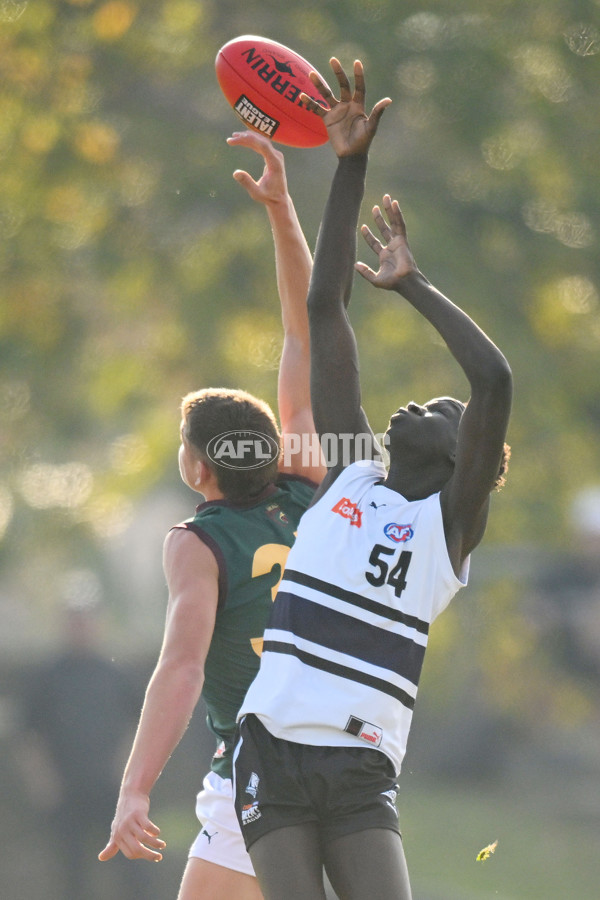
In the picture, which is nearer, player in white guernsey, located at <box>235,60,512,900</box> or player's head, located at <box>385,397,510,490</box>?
player in white guernsey, located at <box>235,60,512,900</box>

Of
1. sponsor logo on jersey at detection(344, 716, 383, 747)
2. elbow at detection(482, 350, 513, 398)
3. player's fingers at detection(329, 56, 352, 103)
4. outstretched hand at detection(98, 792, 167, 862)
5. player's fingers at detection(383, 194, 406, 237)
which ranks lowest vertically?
outstretched hand at detection(98, 792, 167, 862)

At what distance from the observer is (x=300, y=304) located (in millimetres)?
3225

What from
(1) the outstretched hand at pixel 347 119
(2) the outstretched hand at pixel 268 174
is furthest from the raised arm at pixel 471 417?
(2) the outstretched hand at pixel 268 174

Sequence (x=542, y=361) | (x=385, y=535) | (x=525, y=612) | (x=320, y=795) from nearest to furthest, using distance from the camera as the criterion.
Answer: (x=320, y=795) → (x=385, y=535) → (x=542, y=361) → (x=525, y=612)

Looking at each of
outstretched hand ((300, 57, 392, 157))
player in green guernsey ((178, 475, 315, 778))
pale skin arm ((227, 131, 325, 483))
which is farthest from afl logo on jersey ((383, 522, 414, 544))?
outstretched hand ((300, 57, 392, 157))

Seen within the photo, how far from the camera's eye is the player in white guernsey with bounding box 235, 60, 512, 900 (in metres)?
2.25

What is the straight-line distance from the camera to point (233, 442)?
113 inches

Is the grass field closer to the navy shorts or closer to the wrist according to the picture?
the navy shorts

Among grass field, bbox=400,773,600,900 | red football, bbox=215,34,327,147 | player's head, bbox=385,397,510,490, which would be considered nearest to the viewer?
player's head, bbox=385,397,510,490

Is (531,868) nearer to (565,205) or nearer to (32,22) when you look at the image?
(565,205)

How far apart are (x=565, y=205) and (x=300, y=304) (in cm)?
545

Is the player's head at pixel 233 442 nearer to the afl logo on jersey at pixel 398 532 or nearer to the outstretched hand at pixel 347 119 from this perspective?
the afl logo on jersey at pixel 398 532

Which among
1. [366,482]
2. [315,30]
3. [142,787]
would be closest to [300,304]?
[366,482]

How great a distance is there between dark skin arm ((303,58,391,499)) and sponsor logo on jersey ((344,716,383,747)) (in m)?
0.55
